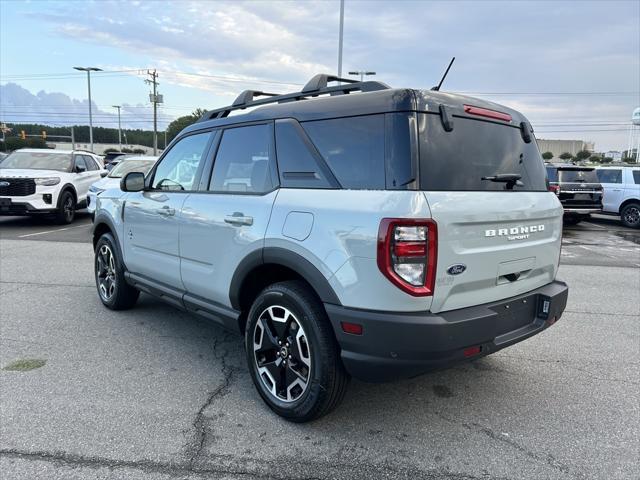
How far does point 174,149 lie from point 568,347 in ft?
13.2

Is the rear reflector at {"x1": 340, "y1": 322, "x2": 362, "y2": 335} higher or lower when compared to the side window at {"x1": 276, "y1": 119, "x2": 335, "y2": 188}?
lower

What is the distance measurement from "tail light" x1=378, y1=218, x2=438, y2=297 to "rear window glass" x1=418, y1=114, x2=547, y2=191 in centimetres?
24

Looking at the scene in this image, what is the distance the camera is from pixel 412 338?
2465mm

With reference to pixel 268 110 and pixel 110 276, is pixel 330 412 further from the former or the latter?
→ pixel 110 276

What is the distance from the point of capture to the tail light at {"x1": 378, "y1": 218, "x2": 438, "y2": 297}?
242cm

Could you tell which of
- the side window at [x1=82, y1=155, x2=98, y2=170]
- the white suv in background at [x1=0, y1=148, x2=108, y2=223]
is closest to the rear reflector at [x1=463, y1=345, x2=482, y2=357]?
the white suv in background at [x1=0, y1=148, x2=108, y2=223]

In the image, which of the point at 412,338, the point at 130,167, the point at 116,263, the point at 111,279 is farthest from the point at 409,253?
the point at 130,167

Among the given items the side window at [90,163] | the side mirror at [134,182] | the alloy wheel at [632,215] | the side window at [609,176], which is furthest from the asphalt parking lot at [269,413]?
the side window at [609,176]

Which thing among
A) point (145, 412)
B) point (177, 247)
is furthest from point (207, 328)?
point (145, 412)

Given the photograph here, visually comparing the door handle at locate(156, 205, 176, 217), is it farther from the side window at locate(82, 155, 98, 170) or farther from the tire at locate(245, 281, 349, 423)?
the side window at locate(82, 155, 98, 170)

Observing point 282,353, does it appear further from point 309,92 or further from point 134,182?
point 134,182

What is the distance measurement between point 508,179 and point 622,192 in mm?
14873

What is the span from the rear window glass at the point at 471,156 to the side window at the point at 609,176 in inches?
569

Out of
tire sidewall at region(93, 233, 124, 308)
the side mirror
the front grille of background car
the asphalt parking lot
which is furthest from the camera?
the front grille of background car
